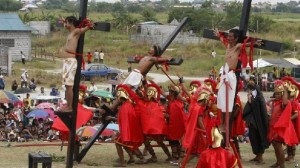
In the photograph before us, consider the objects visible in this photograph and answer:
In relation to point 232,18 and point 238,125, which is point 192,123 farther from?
point 232,18

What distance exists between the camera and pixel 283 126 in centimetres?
1580

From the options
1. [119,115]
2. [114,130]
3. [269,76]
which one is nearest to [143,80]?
[119,115]

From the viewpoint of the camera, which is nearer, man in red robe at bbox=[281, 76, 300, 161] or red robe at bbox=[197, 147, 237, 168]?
red robe at bbox=[197, 147, 237, 168]

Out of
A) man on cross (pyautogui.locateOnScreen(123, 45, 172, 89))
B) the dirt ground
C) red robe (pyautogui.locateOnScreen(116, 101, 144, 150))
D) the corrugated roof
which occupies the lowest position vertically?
the corrugated roof

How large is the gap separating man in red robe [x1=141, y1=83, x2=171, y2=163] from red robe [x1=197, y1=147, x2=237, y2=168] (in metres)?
2.56

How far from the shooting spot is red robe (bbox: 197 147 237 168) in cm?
1326

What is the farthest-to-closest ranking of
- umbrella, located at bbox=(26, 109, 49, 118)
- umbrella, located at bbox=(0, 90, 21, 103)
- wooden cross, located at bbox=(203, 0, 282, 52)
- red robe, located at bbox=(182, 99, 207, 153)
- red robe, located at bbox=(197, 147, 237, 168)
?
umbrella, located at bbox=(0, 90, 21, 103)
umbrella, located at bbox=(26, 109, 49, 118)
red robe, located at bbox=(182, 99, 207, 153)
wooden cross, located at bbox=(203, 0, 282, 52)
red robe, located at bbox=(197, 147, 237, 168)

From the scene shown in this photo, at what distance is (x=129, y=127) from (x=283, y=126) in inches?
109

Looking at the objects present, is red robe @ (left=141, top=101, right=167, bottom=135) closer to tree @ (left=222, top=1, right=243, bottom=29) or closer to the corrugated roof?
tree @ (left=222, top=1, right=243, bottom=29)

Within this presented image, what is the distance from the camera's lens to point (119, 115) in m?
15.9

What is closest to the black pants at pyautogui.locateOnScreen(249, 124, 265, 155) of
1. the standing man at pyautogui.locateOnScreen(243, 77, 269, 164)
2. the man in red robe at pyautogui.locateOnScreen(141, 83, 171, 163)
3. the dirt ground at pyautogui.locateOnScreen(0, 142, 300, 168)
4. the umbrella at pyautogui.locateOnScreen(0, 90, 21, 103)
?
the standing man at pyautogui.locateOnScreen(243, 77, 269, 164)

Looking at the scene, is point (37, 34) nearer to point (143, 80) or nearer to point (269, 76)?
point (269, 76)

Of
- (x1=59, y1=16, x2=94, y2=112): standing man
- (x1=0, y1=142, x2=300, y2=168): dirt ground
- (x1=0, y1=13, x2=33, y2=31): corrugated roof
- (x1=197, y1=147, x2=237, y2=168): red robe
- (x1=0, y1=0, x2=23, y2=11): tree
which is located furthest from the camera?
(x1=0, y1=0, x2=23, y2=11): tree

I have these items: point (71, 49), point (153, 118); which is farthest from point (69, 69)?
point (153, 118)
